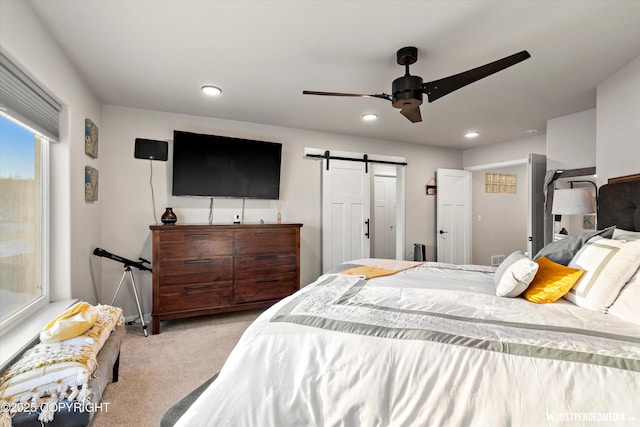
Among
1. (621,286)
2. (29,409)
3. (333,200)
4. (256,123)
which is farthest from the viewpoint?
(333,200)

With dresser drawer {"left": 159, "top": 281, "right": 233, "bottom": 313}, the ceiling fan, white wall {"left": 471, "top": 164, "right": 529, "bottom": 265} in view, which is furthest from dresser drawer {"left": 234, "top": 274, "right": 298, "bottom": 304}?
white wall {"left": 471, "top": 164, "right": 529, "bottom": 265}

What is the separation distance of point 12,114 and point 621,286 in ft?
11.0

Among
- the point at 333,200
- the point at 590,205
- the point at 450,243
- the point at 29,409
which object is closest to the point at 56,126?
the point at 29,409

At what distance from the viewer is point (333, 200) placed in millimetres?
4445

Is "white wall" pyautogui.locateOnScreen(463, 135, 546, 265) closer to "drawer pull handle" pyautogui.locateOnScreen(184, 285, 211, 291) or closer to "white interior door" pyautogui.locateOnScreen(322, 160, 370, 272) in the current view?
"white interior door" pyautogui.locateOnScreen(322, 160, 370, 272)

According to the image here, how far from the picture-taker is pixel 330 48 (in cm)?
215

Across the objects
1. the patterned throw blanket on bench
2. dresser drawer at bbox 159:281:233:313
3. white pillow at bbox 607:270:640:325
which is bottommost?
dresser drawer at bbox 159:281:233:313

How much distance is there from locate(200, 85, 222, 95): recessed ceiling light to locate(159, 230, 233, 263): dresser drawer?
4.80 ft

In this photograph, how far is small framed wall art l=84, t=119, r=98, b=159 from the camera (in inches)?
107

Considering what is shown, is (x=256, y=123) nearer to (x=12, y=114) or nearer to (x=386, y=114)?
(x=386, y=114)

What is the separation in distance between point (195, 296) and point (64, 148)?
1811mm

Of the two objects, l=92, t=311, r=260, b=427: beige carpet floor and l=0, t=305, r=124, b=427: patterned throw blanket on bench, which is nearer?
l=0, t=305, r=124, b=427: patterned throw blanket on bench

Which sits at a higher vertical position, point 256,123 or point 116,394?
point 256,123

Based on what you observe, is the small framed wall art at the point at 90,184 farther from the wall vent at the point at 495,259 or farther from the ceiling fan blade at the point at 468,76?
the wall vent at the point at 495,259
